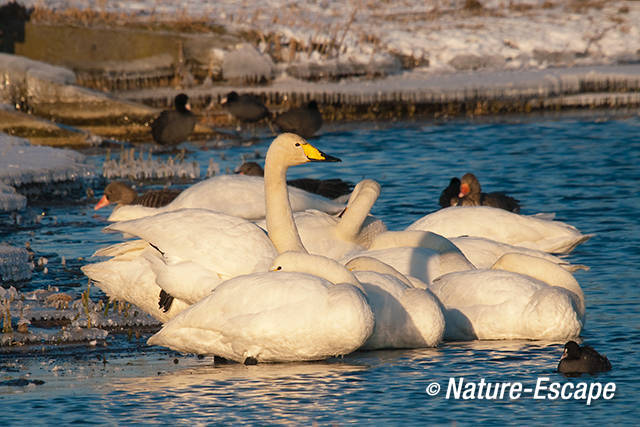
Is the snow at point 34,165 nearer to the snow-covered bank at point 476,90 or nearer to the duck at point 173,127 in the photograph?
the duck at point 173,127

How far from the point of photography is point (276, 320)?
7332 millimetres

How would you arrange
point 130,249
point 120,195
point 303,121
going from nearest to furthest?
point 130,249 < point 120,195 < point 303,121

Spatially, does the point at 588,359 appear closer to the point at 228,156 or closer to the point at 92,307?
the point at 92,307

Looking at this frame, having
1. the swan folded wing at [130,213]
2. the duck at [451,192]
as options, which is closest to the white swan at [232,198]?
the swan folded wing at [130,213]

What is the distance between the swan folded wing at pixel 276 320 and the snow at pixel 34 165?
24.3 ft

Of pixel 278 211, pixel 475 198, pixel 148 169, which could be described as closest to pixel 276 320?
pixel 278 211

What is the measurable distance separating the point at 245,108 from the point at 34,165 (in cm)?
721

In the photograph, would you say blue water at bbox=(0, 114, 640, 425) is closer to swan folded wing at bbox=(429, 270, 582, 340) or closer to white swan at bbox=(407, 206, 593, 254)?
swan folded wing at bbox=(429, 270, 582, 340)

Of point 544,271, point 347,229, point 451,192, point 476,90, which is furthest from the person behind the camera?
point 476,90

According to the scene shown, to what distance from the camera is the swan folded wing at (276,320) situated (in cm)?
729

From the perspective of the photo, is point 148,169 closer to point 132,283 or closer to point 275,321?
point 132,283

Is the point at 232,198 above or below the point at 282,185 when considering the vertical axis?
below

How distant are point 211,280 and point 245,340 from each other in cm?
126

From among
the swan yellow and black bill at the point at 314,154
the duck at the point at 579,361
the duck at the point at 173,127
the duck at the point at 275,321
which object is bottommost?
the duck at the point at 579,361
